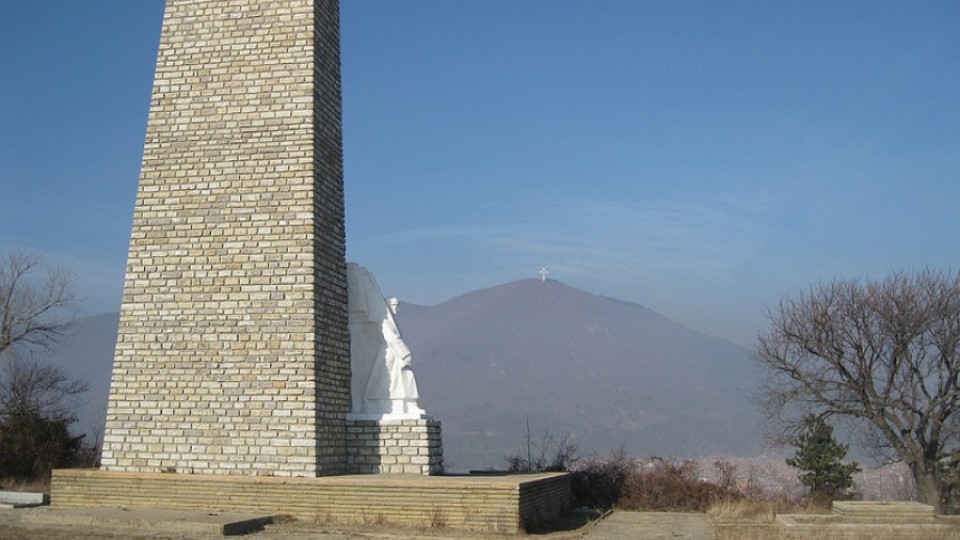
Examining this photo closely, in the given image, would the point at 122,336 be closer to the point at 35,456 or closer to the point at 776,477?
the point at 35,456

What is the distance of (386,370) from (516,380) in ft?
286

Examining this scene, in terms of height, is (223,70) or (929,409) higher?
(223,70)

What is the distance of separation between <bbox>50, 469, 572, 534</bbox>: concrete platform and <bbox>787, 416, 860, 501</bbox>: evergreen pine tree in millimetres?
8448

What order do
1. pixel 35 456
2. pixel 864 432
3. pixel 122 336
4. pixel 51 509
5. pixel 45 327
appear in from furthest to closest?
pixel 45 327
pixel 864 432
pixel 35 456
pixel 122 336
pixel 51 509

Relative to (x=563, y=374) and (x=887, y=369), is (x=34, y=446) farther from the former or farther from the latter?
(x=563, y=374)

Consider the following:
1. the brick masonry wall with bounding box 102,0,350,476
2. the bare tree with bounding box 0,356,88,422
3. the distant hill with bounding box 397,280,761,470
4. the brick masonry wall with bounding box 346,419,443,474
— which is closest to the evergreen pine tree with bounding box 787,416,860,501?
the brick masonry wall with bounding box 346,419,443,474

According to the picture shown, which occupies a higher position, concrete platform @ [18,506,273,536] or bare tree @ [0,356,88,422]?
bare tree @ [0,356,88,422]

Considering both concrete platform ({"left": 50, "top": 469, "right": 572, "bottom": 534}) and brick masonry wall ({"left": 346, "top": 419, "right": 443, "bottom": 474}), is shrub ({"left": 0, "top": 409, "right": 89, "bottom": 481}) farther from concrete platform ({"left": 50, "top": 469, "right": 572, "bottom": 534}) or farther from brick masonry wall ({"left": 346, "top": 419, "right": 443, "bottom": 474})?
brick masonry wall ({"left": 346, "top": 419, "right": 443, "bottom": 474})

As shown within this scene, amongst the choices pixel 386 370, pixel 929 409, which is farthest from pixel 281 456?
pixel 929 409

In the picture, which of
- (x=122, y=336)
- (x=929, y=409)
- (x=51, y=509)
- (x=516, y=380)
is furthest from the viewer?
(x=516, y=380)

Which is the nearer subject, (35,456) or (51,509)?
(51,509)

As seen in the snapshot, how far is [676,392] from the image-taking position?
10538 centimetres

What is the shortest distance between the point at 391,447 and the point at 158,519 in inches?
155

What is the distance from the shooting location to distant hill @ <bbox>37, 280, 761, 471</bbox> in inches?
3258
